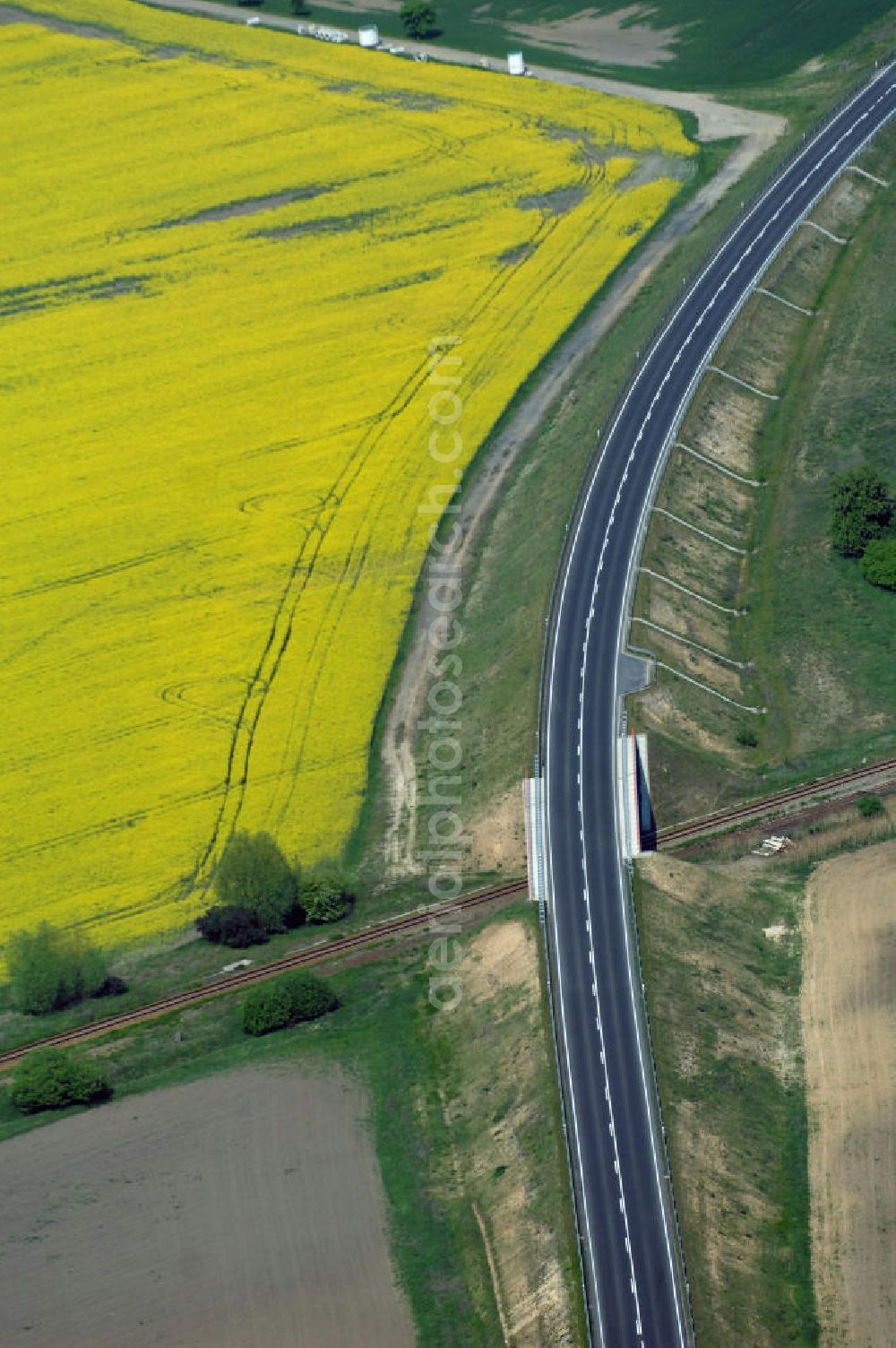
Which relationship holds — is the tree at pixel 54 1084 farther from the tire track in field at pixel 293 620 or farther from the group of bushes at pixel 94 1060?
the tire track in field at pixel 293 620

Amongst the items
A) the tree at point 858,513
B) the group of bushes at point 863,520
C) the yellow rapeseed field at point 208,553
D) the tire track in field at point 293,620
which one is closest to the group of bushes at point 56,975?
the yellow rapeseed field at point 208,553

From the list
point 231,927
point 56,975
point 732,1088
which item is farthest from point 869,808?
point 56,975

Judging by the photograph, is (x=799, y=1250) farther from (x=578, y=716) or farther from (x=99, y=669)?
(x=99, y=669)

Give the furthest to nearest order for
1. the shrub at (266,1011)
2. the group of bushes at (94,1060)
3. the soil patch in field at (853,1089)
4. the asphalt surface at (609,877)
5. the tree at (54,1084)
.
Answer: the shrub at (266,1011), the group of bushes at (94,1060), the tree at (54,1084), the asphalt surface at (609,877), the soil patch in field at (853,1089)

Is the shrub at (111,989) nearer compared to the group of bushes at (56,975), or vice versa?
the group of bushes at (56,975)

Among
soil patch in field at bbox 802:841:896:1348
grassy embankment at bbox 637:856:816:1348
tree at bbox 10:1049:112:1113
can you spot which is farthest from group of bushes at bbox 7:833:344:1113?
soil patch in field at bbox 802:841:896:1348

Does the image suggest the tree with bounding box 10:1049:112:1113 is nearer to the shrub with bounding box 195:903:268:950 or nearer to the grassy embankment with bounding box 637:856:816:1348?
the shrub with bounding box 195:903:268:950

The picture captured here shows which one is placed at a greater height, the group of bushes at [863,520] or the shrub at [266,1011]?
the group of bushes at [863,520]

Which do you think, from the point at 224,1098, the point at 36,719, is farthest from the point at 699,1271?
the point at 36,719
